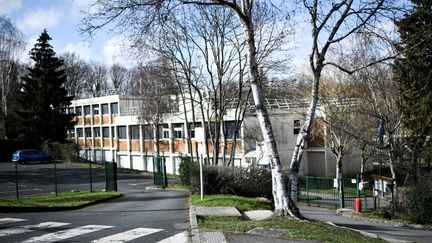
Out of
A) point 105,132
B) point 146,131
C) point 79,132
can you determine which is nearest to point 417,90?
point 146,131

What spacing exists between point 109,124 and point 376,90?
46241mm

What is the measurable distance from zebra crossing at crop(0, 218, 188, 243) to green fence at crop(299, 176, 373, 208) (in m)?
22.0

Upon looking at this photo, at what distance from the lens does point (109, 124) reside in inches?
2640

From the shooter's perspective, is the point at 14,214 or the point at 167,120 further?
the point at 167,120

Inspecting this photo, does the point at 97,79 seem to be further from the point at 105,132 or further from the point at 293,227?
the point at 293,227

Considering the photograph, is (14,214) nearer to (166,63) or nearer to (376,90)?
(166,63)

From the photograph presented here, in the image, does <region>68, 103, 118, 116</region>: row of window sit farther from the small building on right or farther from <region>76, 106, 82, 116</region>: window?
the small building on right

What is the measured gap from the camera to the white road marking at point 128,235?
961 cm

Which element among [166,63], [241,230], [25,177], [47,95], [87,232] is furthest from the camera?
[47,95]

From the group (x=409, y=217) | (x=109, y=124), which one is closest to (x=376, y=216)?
Result: (x=409, y=217)

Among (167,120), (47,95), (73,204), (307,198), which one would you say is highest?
(47,95)

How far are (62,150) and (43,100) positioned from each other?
6491mm

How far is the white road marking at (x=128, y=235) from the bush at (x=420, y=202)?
1546cm

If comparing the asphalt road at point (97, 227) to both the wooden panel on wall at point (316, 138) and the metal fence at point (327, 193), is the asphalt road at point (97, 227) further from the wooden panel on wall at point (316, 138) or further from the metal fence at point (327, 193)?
the wooden panel on wall at point (316, 138)
